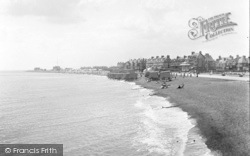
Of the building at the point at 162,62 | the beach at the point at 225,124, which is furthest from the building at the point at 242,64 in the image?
the beach at the point at 225,124

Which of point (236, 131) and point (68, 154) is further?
point (236, 131)

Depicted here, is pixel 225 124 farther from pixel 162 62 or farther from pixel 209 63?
pixel 162 62

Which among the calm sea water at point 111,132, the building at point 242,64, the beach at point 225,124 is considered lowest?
the calm sea water at point 111,132

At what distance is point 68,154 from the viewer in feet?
56.6

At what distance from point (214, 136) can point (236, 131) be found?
1.87 metres

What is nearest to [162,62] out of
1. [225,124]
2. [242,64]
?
[242,64]

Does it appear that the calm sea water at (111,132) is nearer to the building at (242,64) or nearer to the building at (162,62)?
the building at (242,64)

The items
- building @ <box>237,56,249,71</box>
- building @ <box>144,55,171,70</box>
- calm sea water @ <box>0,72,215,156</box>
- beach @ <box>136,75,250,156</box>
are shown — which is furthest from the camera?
building @ <box>144,55,171,70</box>

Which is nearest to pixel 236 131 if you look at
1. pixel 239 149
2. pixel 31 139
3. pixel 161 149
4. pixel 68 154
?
pixel 239 149

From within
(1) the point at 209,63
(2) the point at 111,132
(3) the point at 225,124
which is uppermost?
(1) the point at 209,63

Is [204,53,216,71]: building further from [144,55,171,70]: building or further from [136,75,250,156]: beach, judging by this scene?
[136,75,250,156]: beach

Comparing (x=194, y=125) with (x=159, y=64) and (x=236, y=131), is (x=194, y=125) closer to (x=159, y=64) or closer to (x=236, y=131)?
(x=236, y=131)

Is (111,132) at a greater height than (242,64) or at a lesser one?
lesser

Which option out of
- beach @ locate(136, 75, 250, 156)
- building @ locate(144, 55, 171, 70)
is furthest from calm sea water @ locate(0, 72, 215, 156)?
building @ locate(144, 55, 171, 70)
